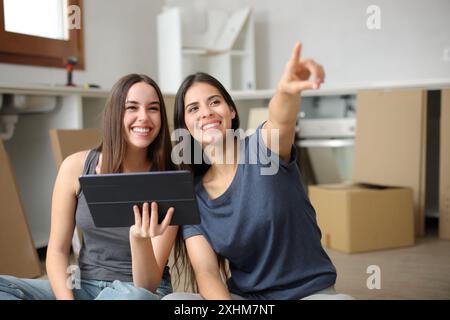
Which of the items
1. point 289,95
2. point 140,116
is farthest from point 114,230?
point 289,95

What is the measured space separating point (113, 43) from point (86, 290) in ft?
8.17

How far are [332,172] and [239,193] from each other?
256 centimetres

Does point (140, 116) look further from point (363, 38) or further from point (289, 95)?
point (363, 38)

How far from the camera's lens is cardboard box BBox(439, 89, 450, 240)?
2.82m

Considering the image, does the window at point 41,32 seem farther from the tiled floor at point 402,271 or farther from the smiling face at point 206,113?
the smiling face at point 206,113

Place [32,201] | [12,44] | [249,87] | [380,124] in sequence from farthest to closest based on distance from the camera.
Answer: [249,87], [380,124], [32,201], [12,44]

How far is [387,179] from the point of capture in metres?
2.98

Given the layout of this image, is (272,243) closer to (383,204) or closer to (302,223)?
(302,223)

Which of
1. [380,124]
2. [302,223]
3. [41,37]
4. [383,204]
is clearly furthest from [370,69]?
[302,223]

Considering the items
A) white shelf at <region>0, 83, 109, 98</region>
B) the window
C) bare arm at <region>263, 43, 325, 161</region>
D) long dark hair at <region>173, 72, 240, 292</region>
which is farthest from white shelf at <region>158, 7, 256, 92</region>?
bare arm at <region>263, 43, 325, 161</region>

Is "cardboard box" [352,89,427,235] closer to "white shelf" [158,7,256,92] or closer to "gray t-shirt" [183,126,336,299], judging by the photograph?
"white shelf" [158,7,256,92]

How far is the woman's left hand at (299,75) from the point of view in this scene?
2.92ft

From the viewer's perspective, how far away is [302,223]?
3.80 feet

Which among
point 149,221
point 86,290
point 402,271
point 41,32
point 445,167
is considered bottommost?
point 402,271
